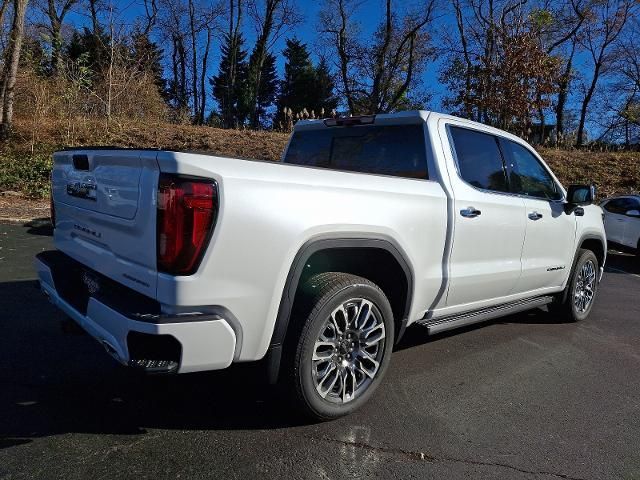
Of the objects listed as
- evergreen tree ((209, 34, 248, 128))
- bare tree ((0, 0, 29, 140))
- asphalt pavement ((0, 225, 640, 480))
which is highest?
evergreen tree ((209, 34, 248, 128))

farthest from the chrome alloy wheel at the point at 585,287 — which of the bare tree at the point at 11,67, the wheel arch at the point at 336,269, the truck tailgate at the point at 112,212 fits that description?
the bare tree at the point at 11,67

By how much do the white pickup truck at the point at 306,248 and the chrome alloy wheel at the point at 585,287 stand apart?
3.98 feet

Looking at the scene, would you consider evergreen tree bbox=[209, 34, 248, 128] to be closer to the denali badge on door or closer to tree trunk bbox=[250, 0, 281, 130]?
tree trunk bbox=[250, 0, 281, 130]

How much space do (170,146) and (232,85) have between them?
27.5 metres

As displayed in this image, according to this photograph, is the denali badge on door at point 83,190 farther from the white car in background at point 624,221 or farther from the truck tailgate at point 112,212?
the white car in background at point 624,221

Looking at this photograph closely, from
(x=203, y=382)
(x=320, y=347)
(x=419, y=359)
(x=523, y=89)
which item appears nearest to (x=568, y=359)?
(x=419, y=359)

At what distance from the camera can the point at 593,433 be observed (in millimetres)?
3029

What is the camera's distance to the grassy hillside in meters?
13.1

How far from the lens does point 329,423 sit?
9.70 ft

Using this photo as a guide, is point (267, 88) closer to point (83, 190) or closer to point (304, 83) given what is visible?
point (304, 83)

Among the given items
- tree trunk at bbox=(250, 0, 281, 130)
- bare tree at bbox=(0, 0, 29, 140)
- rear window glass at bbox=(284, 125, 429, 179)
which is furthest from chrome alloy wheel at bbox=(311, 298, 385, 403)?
tree trunk at bbox=(250, 0, 281, 130)

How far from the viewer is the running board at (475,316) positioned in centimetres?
353

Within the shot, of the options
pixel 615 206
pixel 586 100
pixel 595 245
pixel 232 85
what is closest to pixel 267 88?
pixel 232 85

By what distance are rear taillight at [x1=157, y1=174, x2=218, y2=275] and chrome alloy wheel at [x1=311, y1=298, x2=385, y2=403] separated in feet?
2.87
